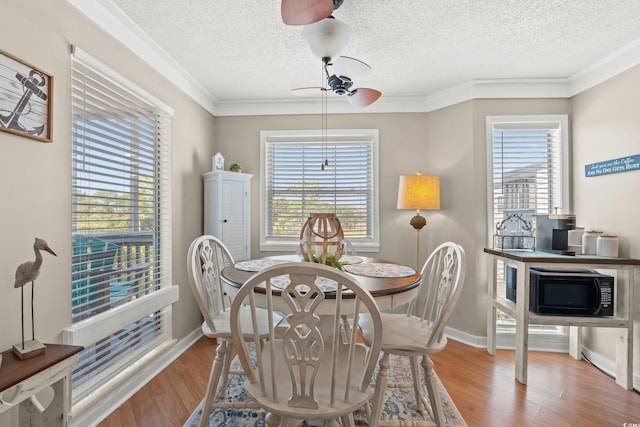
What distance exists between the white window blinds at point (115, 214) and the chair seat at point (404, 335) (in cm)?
159

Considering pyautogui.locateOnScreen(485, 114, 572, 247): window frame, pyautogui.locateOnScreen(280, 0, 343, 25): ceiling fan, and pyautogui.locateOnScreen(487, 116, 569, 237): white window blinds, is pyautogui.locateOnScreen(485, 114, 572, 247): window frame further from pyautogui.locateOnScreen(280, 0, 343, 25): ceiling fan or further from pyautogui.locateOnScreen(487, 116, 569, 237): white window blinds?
pyautogui.locateOnScreen(280, 0, 343, 25): ceiling fan

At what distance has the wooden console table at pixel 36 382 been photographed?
113 cm

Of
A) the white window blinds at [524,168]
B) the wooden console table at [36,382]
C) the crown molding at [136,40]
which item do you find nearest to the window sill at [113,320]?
the wooden console table at [36,382]

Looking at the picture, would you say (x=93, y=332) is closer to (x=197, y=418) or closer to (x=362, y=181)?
(x=197, y=418)

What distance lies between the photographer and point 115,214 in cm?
209

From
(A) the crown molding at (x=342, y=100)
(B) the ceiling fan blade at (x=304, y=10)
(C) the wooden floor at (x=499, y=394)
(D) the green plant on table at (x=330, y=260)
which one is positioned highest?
(A) the crown molding at (x=342, y=100)

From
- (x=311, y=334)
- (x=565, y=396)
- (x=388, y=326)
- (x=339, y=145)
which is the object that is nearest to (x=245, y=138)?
(x=339, y=145)

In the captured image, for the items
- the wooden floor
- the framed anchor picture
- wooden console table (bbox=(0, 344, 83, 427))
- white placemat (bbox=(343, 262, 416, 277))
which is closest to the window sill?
wooden console table (bbox=(0, 344, 83, 427))

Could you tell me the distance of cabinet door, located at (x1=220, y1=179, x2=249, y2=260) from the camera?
10.3 ft

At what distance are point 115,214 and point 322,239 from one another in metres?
1.43

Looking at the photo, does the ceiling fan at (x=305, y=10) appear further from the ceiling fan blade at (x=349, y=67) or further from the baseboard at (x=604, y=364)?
the baseboard at (x=604, y=364)

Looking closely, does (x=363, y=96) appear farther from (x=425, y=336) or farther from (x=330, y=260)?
(x=425, y=336)

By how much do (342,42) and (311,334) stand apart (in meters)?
1.57

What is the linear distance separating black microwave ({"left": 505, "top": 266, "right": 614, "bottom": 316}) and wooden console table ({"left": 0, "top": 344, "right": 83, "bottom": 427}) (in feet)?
9.73
